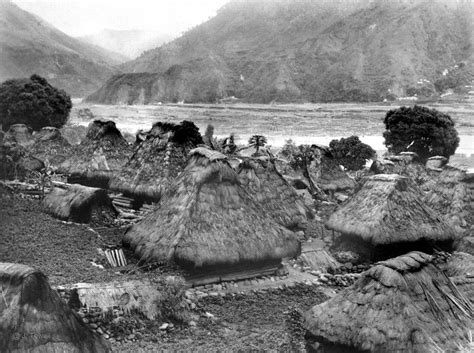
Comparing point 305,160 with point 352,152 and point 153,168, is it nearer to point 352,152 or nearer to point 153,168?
point 352,152

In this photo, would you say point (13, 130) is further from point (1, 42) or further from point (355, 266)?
point (1, 42)

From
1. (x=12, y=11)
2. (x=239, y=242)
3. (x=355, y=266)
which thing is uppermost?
(x=12, y=11)

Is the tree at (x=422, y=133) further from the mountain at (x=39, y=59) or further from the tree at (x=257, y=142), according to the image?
the mountain at (x=39, y=59)

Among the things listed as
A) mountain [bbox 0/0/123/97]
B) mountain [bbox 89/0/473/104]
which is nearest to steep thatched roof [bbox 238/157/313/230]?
mountain [bbox 89/0/473/104]

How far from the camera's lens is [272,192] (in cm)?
1419

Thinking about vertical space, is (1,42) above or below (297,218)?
above

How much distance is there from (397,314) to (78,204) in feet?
27.1

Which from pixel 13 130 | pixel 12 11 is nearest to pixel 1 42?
pixel 12 11

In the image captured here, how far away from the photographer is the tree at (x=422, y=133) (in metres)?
25.7

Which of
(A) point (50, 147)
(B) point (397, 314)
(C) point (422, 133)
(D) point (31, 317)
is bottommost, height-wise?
(B) point (397, 314)

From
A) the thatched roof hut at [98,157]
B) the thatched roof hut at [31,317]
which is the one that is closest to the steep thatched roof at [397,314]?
the thatched roof hut at [31,317]

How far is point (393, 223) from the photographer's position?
11.9 meters

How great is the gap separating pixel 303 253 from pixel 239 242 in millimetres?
2237

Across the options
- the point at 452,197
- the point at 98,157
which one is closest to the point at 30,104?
the point at 98,157
